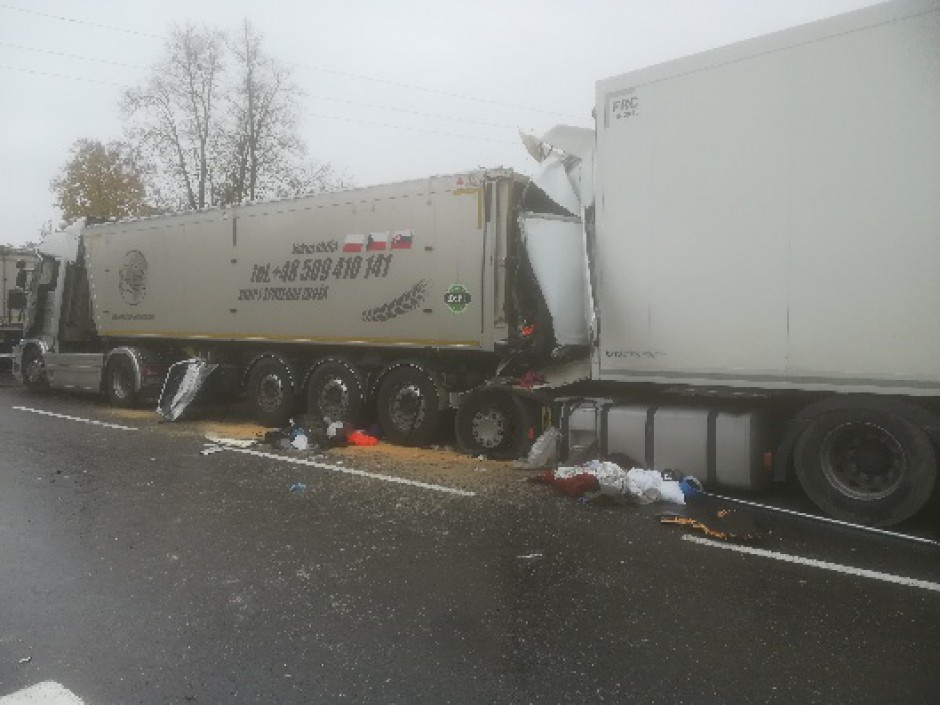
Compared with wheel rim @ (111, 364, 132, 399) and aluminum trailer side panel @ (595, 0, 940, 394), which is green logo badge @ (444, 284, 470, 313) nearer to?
aluminum trailer side panel @ (595, 0, 940, 394)

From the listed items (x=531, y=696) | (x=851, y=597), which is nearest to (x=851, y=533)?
(x=851, y=597)

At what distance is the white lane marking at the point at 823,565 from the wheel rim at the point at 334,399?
229 inches

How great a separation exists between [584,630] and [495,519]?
2217 mm

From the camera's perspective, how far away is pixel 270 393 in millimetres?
11375

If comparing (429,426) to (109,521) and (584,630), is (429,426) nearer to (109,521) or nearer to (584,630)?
(109,521)

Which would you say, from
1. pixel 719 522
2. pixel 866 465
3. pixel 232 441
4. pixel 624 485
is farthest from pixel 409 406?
pixel 866 465

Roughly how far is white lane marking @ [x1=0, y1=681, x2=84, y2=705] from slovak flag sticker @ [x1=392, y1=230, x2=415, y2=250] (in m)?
6.87

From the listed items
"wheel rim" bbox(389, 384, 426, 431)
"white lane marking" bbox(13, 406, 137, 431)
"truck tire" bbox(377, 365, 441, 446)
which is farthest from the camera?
"white lane marking" bbox(13, 406, 137, 431)

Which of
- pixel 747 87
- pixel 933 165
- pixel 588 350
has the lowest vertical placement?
pixel 588 350

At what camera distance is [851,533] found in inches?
224

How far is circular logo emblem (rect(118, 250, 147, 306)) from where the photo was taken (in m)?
13.3

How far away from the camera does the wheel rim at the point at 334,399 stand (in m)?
10.2

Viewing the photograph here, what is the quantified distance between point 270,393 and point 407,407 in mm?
2916

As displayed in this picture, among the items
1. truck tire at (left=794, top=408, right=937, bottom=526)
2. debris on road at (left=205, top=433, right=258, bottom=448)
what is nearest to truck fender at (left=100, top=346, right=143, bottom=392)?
debris on road at (left=205, top=433, right=258, bottom=448)
